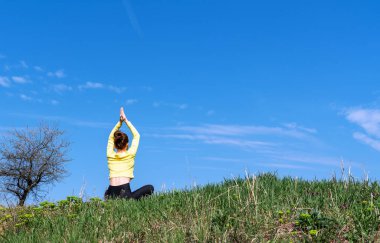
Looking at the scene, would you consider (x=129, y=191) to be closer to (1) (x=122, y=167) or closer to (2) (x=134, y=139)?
(1) (x=122, y=167)

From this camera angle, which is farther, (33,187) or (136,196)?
(33,187)

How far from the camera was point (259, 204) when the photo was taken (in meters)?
7.71

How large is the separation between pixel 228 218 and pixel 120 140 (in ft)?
24.7

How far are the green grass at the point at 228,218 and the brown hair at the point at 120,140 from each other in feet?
10.7

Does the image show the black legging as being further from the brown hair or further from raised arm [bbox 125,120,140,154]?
the brown hair

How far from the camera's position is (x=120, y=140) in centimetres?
1380

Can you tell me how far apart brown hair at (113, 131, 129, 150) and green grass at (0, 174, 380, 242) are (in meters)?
3.27

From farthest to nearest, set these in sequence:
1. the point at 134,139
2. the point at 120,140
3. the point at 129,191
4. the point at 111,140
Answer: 1. the point at 111,140
2. the point at 134,139
3. the point at 120,140
4. the point at 129,191

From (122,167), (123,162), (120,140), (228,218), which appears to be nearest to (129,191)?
(122,167)

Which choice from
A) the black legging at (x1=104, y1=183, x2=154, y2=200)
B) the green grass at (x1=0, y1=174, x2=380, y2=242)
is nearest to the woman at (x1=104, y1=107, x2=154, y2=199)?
the black legging at (x1=104, y1=183, x2=154, y2=200)

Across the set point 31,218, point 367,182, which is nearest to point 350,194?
point 367,182

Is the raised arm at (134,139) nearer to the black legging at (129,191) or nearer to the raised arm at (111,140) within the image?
the raised arm at (111,140)

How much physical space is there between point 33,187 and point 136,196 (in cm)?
2100

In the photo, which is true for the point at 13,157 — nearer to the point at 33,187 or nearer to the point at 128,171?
the point at 33,187
